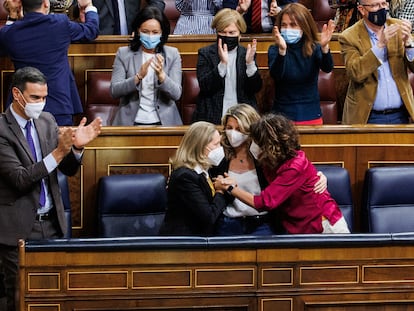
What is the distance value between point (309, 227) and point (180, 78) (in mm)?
1323

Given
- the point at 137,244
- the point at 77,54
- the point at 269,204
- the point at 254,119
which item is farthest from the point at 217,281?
the point at 77,54

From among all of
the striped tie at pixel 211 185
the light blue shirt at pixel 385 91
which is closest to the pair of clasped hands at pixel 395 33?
the light blue shirt at pixel 385 91

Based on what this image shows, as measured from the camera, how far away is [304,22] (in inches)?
188

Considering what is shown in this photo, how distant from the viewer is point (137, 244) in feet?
11.0

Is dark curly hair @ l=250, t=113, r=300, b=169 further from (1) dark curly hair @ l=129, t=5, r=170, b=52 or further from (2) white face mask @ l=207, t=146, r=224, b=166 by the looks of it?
(1) dark curly hair @ l=129, t=5, r=170, b=52

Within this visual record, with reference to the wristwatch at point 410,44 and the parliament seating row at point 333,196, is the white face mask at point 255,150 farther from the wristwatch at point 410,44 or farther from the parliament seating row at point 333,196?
the wristwatch at point 410,44

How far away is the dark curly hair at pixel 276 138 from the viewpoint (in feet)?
12.7

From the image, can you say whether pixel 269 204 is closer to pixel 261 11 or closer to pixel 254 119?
pixel 254 119

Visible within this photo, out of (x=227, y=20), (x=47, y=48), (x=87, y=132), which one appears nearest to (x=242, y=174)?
(x=87, y=132)

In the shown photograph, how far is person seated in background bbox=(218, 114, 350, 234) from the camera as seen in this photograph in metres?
3.88

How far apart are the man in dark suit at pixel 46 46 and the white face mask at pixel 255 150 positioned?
1221 mm

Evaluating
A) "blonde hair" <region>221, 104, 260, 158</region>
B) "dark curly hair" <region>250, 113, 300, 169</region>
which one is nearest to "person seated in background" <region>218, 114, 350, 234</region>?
"dark curly hair" <region>250, 113, 300, 169</region>

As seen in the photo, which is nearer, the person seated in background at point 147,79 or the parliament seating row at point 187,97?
the person seated in background at point 147,79

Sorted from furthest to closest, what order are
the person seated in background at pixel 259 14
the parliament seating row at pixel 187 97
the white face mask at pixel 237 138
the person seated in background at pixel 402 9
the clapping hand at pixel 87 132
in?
the person seated in background at pixel 259 14, the person seated in background at pixel 402 9, the parliament seating row at pixel 187 97, the white face mask at pixel 237 138, the clapping hand at pixel 87 132
